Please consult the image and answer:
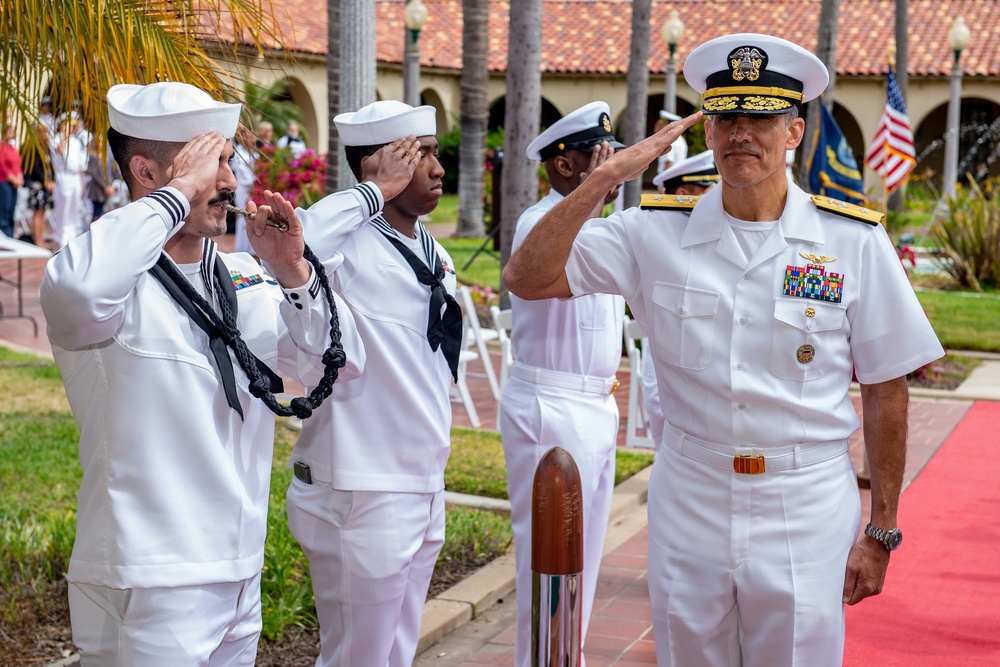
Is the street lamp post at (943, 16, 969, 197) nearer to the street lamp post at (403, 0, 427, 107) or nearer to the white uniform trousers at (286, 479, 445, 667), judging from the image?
the street lamp post at (403, 0, 427, 107)

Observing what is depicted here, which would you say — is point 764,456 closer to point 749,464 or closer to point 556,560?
point 749,464

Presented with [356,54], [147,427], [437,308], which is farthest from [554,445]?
[356,54]

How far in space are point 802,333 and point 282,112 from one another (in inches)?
1038

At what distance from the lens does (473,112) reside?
2214 centimetres

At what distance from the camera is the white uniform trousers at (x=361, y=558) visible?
3.79 m

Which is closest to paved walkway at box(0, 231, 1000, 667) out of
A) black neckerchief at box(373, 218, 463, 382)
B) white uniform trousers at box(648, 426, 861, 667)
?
black neckerchief at box(373, 218, 463, 382)

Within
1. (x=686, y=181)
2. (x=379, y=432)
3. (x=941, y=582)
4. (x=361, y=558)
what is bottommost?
(x=941, y=582)

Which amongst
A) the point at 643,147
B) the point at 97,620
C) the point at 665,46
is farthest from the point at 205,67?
the point at 665,46

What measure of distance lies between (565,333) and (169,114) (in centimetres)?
209

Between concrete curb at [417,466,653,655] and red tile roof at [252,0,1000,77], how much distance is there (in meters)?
26.0

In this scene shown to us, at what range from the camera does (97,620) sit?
2.85m

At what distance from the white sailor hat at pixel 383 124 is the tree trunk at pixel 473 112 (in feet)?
57.3

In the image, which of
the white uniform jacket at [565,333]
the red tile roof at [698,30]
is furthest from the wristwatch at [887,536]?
the red tile roof at [698,30]

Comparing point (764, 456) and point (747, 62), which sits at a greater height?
point (747, 62)
